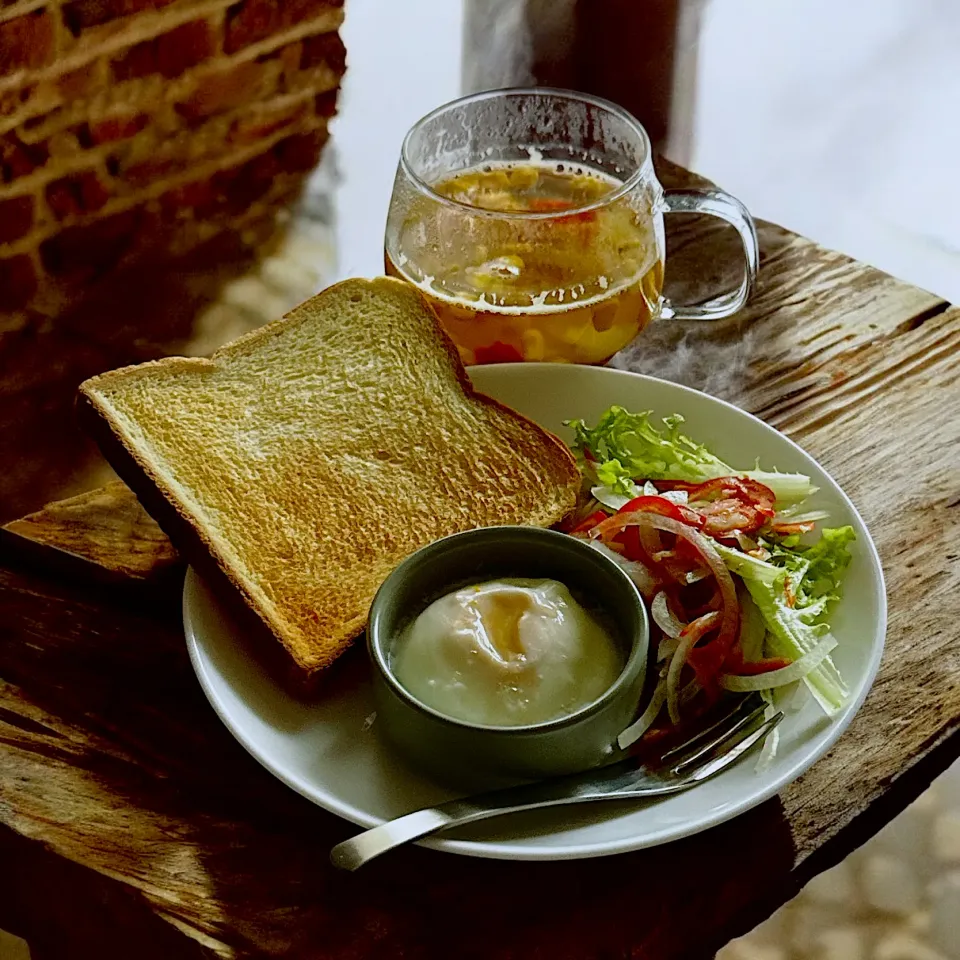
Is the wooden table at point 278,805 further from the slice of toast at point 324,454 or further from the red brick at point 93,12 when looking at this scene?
the red brick at point 93,12

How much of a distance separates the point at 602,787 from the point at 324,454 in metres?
0.52

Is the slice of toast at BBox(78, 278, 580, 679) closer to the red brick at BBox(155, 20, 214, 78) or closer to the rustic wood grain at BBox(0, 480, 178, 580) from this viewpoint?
the rustic wood grain at BBox(0, 480, 178, 580)

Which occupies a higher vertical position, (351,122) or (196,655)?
(196,655)

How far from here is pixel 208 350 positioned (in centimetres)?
223

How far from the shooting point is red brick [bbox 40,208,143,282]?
2494 millimetres

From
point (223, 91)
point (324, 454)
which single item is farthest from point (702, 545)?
point (223, 91)

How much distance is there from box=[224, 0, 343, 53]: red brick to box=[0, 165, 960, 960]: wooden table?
51.0 inches

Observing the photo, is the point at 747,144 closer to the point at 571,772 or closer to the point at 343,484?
the point at 343,484

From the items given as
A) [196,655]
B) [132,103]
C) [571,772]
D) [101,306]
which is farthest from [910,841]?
[132,103]

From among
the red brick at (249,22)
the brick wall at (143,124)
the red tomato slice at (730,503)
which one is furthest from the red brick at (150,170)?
the red tomato slice at (730,503)

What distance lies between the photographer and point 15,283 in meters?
2.47

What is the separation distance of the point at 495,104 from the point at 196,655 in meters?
0.88

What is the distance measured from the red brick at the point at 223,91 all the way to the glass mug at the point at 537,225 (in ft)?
3.35

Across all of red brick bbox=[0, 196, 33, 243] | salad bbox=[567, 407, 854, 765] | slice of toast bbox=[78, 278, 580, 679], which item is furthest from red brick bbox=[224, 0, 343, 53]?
salad bbox=[567, 407, 854, 765]
